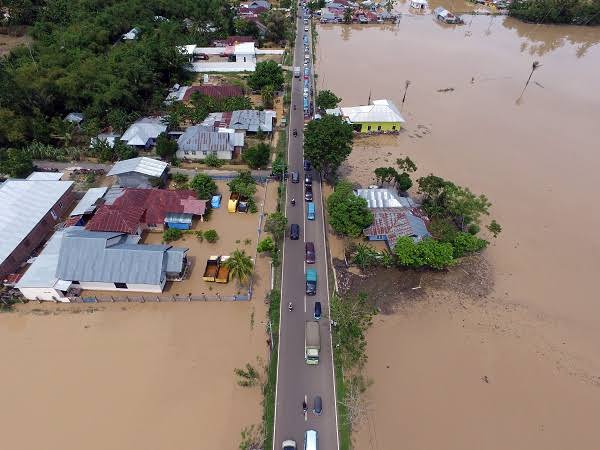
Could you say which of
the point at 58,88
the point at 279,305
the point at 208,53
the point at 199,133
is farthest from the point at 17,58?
the point at 279,305

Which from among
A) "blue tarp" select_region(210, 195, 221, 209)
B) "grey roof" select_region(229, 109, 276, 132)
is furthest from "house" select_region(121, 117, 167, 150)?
"blue tarp" select_region(210, 195, 221, 209)

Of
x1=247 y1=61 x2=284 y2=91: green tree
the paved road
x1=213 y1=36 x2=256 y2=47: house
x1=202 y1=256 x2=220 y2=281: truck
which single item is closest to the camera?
the paved road

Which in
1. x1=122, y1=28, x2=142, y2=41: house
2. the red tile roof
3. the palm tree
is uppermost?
x1=122, y1=28, x2=142, y2=41: house

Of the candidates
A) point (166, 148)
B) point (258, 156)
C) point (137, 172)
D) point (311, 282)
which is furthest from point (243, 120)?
point (311, 282)

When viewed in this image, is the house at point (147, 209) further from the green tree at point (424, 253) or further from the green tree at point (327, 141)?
the green tree at point (424, 253)

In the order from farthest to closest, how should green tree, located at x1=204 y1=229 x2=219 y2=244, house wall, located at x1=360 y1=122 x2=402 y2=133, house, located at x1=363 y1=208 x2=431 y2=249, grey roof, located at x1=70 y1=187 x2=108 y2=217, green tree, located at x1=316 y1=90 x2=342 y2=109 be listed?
green tree, located at x1=316 y1=90 x2=342 y2=109 → house wall, located at x1=360 y1=122 x2=402 y2=133 → grey roof, located at x1=70 y1=187 x2=108 y2=217 → green tree, located at x1=204 y1=229 x2=219 y2=244 → house, located at x1=363 y1=208 x2=431 y2=249

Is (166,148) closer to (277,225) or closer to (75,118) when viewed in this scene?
(75,118)

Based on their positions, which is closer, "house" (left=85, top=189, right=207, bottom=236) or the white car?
the white car

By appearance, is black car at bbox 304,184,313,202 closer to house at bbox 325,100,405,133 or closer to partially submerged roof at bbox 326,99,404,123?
house at bbox 325,100,405,133
